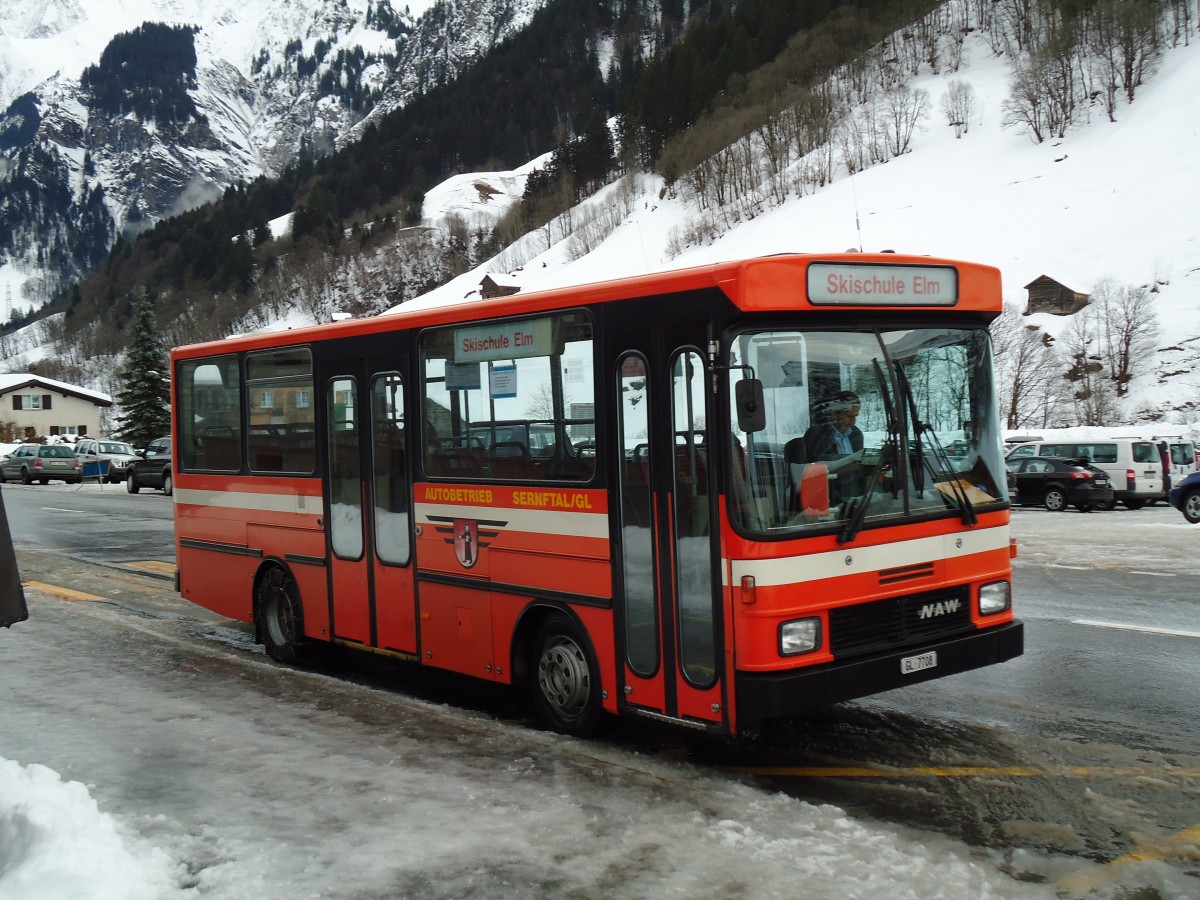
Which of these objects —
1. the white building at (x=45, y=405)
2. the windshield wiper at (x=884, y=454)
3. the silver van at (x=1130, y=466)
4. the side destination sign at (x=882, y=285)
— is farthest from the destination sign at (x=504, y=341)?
the white building at (x=45, y=405)

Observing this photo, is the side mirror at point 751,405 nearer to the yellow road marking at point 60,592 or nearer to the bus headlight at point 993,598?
the bus headlight at point 993,598

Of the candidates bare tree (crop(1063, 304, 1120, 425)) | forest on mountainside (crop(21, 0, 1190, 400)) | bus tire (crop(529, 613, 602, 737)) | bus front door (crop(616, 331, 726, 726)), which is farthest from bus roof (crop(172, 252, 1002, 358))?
forest on mountainside (crop(21, 0, 1190, 400))

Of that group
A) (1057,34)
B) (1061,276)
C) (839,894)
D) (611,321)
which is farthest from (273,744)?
(1057,34)

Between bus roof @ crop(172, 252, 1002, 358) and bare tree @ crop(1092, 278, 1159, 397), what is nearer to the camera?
bus roof @ crop(172, 252, 1002, 358)

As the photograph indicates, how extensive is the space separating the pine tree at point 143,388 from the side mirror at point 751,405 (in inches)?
2561

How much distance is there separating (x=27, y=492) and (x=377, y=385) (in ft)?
123

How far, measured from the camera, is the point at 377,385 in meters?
8.70

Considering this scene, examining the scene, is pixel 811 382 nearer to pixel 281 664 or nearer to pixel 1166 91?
pixel 281 664

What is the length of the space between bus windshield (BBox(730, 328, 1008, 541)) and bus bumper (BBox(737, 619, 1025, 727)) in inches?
27.5

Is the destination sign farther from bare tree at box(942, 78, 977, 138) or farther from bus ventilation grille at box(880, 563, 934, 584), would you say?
bare tree at box(942, 78, 977, 138)

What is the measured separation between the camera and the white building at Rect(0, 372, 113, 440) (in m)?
102

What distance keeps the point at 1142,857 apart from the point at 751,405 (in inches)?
103

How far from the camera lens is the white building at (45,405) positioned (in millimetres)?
101938

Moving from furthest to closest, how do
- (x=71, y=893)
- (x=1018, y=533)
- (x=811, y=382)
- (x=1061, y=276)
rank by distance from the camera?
(x=1061, y=276) < (x=1018, y=533) < (x=811, y=382) < (x=71, y=893)
